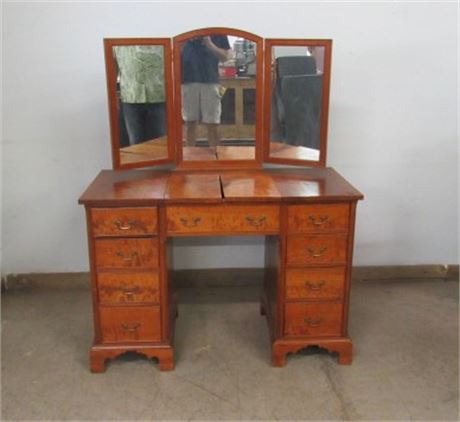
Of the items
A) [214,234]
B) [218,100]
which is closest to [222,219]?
[214,234]

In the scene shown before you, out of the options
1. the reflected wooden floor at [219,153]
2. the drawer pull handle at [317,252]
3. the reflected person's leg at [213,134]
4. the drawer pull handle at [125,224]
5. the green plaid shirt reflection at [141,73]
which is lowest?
the drawer pull handle at [317,252]

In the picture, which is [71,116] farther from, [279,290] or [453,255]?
[453,255]

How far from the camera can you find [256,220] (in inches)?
71.1

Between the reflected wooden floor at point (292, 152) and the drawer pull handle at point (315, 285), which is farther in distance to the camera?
the reflected wooden floor at point (292, 152)

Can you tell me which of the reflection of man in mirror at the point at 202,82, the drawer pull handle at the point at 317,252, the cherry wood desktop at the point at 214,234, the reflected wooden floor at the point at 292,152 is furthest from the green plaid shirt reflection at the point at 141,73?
the drawer pull handle at the point at 317,252

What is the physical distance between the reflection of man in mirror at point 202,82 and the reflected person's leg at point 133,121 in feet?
0.61

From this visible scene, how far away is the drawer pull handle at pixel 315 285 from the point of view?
74.9 inches

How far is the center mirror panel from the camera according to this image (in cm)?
200

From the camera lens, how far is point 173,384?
1853 millimetres

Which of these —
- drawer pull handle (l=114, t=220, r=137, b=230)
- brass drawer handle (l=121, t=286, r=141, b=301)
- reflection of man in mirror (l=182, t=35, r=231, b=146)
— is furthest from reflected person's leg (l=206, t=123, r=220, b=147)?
brass drawer handle (l=121, t=286, r=141, b=301)

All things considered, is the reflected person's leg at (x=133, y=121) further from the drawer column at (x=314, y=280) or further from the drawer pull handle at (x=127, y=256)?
the drawer column at (x=314, y=280)

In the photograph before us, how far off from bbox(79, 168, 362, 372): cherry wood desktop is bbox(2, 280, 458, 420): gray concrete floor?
0.32 ft

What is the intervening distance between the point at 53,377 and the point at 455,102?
7.35 ft

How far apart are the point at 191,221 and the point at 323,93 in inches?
31.2
